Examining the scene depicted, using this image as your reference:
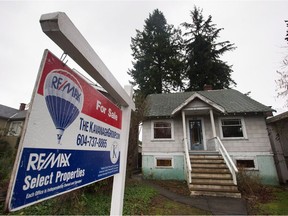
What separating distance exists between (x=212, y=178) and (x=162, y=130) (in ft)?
16.5

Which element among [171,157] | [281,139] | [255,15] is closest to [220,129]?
[171,157]

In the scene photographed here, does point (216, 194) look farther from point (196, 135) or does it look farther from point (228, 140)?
point (196, 135)

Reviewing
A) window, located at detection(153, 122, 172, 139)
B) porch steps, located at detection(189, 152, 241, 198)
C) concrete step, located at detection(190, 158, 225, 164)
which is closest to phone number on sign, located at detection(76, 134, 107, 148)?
porch steps, located at detection(189, 152, 241, 198)

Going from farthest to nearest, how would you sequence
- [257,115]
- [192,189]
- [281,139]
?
[281,139]
[257,115]
[192,189]

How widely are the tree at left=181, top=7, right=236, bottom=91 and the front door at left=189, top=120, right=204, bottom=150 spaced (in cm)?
1089

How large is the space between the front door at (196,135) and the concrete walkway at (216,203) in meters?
4.95

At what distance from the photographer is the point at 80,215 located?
411cm

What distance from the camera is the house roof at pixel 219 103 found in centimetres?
1064

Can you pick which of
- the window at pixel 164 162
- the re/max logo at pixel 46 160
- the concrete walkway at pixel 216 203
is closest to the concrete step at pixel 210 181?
the concrete walkway at pixel 216 203

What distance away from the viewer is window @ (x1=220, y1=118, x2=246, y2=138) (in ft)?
34.4

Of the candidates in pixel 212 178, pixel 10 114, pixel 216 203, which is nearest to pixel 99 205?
pixel 216 203

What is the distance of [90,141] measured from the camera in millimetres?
1261

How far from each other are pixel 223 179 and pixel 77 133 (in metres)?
8.16

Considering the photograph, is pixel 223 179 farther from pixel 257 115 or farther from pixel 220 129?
pixel 257 115
